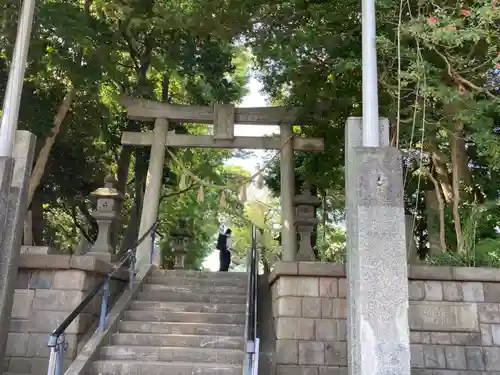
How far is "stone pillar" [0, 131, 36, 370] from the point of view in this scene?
15.4 ft

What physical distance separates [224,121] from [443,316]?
6197 millimetres

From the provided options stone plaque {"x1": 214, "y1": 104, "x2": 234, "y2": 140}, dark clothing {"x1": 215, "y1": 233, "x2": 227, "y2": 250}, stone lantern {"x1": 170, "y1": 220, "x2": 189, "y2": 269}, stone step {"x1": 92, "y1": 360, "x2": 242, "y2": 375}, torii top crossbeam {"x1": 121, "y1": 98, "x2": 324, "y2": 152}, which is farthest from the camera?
stone lantern {"x1": 170, "y1": 220, "x2": 189, "y2": 269}

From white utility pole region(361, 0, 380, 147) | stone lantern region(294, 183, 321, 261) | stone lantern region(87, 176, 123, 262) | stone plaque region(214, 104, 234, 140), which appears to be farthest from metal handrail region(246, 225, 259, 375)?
stone plaque region(214, 104, 234, 140)

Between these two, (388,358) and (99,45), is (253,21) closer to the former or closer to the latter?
(99,45)

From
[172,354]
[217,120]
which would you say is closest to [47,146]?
[217,120]

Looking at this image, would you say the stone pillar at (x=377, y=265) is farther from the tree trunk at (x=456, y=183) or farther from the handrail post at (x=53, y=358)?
the tree trunk at (x=456, y=183)

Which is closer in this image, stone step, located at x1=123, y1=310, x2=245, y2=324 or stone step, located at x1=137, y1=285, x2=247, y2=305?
stone step, located at x1=123, y1=310, x2=245, y2=324

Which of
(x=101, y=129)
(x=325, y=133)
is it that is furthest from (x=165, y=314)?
(x=101, y=129)

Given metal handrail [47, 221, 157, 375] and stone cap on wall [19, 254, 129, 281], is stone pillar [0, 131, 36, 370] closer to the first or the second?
metal handrail [47, 221, 157, 375]

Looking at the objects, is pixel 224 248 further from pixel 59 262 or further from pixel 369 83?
pixel 369 83

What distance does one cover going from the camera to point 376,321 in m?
3.95

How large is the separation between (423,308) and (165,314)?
11.4ft

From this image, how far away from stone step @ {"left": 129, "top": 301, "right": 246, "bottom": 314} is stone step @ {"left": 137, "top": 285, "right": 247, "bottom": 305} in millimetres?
202

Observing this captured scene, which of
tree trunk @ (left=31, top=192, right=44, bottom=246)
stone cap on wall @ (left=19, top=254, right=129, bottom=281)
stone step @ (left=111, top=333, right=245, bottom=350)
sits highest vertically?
tree trunk @ (left=31, top=192, right=44, bottom=246)
